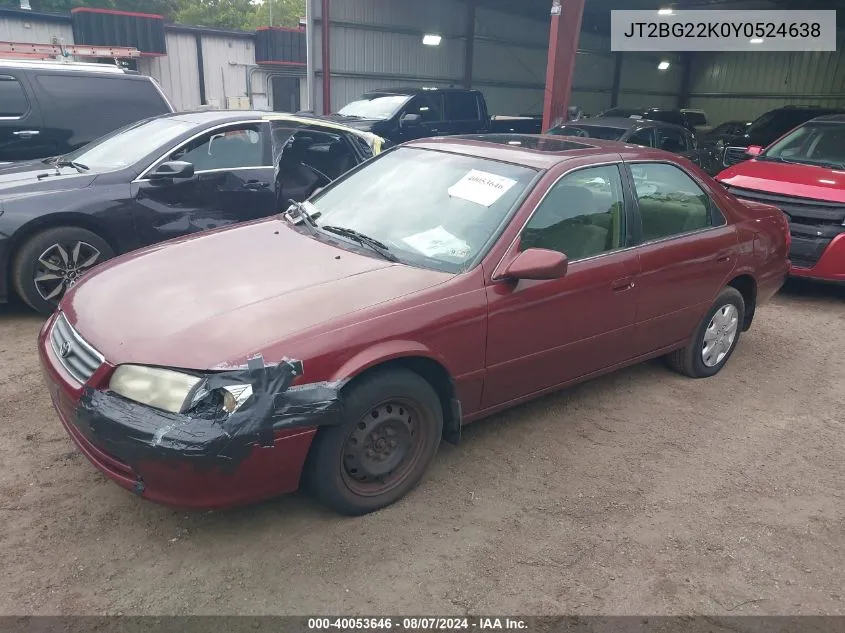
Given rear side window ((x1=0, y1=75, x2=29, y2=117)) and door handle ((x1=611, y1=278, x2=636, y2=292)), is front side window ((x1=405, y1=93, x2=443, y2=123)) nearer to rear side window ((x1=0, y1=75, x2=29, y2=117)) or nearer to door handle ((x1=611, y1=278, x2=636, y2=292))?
rear side window ((x1=0, y1=75, x2=29, y2=117))

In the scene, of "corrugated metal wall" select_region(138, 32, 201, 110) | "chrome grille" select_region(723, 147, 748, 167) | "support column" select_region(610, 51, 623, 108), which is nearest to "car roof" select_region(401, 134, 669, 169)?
"chrome grille" select_region(723, 147, 748, 167)

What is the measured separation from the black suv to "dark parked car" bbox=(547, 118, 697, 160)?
5917mm

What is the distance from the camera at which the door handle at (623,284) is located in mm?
3701

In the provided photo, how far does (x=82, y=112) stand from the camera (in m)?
7.07

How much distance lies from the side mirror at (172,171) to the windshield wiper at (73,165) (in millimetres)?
595

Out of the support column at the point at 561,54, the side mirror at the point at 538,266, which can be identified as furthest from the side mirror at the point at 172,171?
the support column at the point at 561,54

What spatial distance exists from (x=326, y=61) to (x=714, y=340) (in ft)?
39.8

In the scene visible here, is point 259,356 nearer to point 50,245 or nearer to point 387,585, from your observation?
point 387,585

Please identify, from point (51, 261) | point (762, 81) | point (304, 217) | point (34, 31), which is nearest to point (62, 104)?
point (51, 261)

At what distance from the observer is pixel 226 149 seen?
19.1 feet

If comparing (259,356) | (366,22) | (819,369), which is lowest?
(819,369)

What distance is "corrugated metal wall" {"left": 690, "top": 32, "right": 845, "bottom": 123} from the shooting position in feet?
69.2

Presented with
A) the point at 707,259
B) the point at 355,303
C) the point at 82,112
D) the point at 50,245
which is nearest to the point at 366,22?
the point at 82,112

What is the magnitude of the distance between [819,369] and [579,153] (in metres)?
2.81
